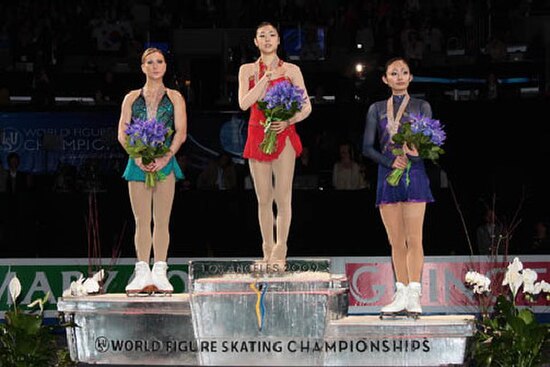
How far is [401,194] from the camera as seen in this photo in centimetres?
904

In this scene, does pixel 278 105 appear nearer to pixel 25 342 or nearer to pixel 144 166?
pixel 144 166

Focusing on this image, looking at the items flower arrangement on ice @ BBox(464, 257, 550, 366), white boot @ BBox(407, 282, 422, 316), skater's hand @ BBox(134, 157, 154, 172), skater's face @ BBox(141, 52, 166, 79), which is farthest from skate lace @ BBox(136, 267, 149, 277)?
flower arrangement on ice @ BBox(464, 257, 550, 366)

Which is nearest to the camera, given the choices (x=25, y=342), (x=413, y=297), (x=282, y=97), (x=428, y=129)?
(x=428, y=129)

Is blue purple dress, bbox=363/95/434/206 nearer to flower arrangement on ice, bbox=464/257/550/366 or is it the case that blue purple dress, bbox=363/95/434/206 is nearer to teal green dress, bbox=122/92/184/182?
flower arrangement on ice, bbox=464/257/550/366

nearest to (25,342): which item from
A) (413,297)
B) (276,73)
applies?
(276,73)

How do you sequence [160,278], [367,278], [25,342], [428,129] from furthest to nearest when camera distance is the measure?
[367,278]
[160,278]
[25,342]
[428,129]

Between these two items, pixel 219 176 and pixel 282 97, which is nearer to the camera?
pixel 282 97

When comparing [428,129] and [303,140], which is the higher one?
[428,129]

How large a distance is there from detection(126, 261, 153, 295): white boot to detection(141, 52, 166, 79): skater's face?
1492mm

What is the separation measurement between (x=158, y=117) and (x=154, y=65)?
42 centimetres

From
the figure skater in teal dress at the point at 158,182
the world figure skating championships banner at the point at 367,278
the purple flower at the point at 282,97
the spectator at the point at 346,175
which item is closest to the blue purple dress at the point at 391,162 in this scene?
the purple flower at the point at 282,97

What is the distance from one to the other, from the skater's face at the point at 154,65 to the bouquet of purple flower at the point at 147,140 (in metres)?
0.42

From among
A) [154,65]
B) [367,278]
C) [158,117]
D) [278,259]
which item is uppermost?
[154,65]

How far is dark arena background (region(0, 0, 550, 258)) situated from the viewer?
14.2 metres
